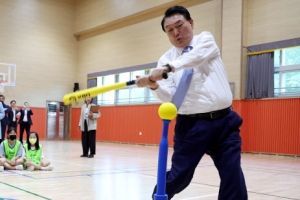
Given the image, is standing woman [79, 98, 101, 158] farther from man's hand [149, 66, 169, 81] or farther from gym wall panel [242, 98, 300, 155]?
man's hand [149, 66, 169, 81]

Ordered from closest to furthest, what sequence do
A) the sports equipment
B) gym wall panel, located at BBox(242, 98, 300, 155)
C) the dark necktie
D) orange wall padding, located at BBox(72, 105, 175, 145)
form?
the sports equipment → the dark necktie → gym wall panel, located at BBox(242, 98, 300, 155) → orange wall padding, located at BBox(72, 105, 175, 145)

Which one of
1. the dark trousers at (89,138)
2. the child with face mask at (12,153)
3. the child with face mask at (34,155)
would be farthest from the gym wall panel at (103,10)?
the child with face mask at (12,153)

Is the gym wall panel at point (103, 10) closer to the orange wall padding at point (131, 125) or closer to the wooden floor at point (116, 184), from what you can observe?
the orange wall padding at point (131, 125)

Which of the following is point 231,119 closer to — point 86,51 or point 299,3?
point 299,3

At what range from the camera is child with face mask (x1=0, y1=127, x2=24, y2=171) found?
7596mm

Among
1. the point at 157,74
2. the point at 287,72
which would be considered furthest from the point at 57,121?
the point at 157,74

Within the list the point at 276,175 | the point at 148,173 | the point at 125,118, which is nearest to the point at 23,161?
the point at 148,173

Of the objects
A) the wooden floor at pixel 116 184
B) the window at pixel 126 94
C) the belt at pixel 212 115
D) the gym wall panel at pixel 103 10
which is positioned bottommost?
the wooden floor at pixel 116 184

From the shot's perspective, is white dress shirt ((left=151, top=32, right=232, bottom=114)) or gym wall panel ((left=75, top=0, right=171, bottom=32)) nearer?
white dress shirt ((left=151, top=32, right=232, bottom=114))

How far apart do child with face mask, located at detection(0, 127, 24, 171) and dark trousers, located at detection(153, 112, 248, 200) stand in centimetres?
584

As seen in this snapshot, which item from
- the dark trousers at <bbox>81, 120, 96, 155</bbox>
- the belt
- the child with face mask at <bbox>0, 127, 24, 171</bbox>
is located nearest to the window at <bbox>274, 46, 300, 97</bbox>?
the dark trousers at <bbox>81, 120, 96, 155</bbox>

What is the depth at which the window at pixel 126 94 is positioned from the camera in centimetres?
1872

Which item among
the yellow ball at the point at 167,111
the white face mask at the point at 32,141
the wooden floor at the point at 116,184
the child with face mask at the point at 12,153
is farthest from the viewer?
the white face mask at the point at 32,141

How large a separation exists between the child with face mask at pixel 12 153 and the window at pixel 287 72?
9716 millimetres
